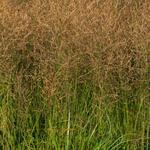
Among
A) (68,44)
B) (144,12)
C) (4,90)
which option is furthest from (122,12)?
(4,90)

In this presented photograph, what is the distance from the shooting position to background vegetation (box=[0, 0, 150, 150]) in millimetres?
2250

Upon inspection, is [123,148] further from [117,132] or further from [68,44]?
[68,44]

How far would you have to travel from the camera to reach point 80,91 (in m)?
2.50

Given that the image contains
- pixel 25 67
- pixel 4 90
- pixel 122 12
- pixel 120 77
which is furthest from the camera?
pixel 122 12

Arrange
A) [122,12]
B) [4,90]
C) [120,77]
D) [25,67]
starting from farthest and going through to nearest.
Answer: [122,12], [25,67], [4,90], [120,77]

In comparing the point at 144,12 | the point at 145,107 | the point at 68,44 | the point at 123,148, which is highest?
the point at 144,12

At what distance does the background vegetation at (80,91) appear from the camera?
7.38 ft

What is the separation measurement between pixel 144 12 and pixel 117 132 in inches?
32.5

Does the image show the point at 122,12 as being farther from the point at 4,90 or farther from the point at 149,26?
the point at 4,90

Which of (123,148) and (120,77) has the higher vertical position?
(120,77)

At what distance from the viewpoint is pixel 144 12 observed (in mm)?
2807

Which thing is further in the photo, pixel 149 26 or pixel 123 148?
pixel 149 26

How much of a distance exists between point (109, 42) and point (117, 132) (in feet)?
1.51

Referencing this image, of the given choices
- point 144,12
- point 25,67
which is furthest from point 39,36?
point 144,12
